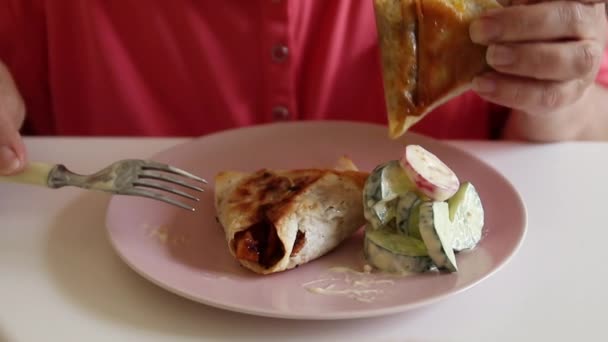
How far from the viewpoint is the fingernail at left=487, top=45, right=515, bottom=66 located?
3.22ft

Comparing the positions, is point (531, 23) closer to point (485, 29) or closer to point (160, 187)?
point (485, 29)

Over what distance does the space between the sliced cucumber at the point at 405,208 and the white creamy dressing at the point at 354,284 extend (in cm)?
6

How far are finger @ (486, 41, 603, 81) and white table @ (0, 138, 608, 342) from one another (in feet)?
0.62

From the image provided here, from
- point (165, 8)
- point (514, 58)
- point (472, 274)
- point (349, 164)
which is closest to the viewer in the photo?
point (472, 274)

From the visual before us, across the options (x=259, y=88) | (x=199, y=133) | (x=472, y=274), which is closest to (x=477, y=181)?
(x=472, y=274)

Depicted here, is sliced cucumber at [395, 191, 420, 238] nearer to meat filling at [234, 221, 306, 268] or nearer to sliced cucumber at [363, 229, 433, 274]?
sliced cucumber at [363, 229, 433, 274]

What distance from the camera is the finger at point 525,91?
103cm

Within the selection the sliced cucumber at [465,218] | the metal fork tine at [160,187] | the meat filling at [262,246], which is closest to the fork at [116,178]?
the metal fork tine at [160,187]

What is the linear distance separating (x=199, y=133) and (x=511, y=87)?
69 centimetres

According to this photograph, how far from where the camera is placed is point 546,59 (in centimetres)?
99

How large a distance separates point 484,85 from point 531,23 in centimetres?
10

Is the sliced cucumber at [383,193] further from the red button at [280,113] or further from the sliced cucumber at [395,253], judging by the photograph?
the red button at [280,113]

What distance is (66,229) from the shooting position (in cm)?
104

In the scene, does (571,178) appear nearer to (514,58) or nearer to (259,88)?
(514,58)
